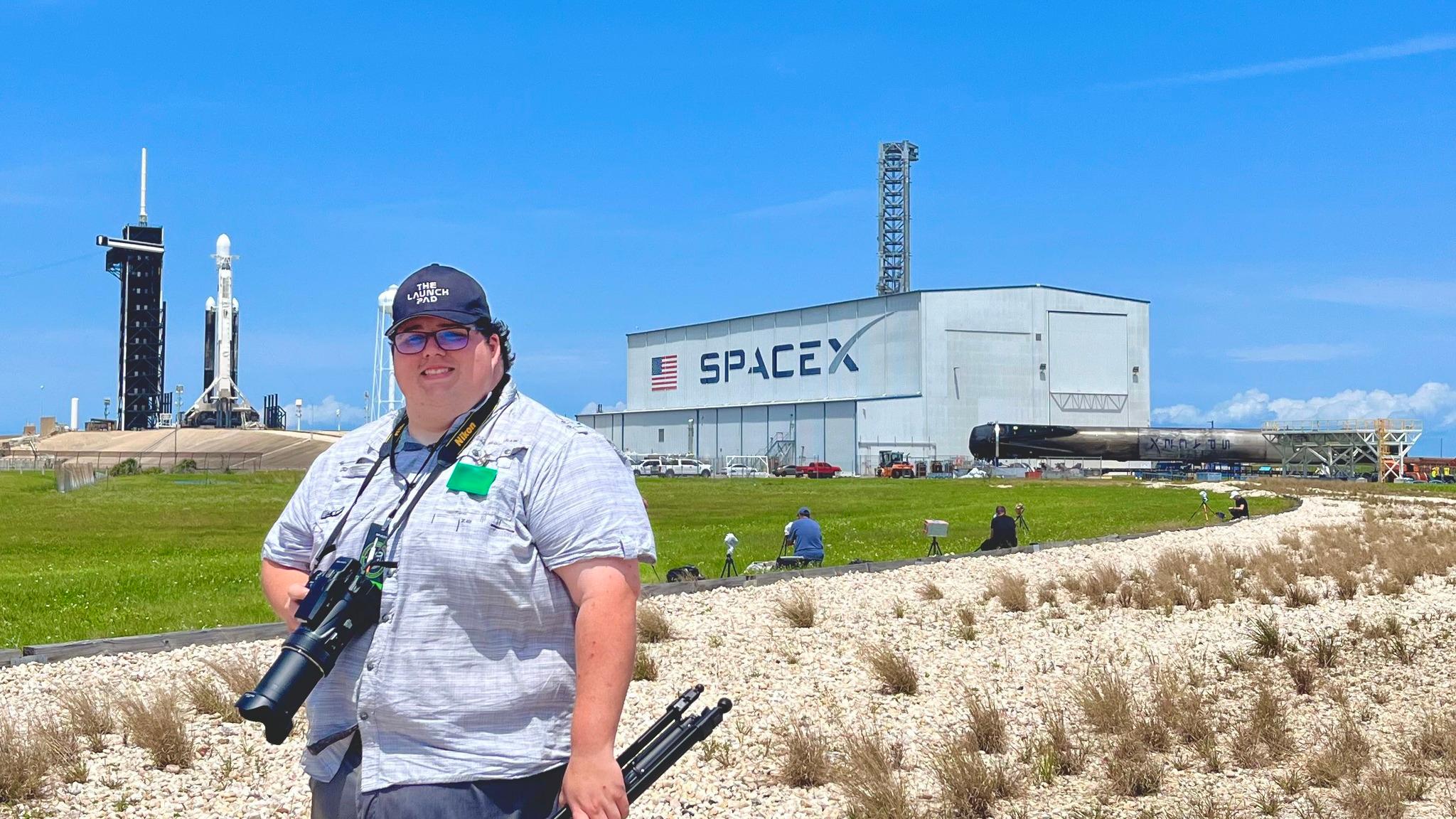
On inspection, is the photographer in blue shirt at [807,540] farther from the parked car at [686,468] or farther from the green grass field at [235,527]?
the parked car at [686,468]

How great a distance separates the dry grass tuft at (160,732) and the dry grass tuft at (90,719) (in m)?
0.14

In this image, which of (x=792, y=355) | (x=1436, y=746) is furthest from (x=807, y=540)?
(x=792, y=355)

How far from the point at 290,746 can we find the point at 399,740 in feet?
17.5

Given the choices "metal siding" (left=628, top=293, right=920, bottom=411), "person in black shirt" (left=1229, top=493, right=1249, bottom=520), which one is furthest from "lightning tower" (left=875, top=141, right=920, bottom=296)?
"person in black shirt" (left=1229, top=493, right=1249, bottom=520)

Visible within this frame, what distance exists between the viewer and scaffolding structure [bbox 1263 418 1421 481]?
7175 centimetres

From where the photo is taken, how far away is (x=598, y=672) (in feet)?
9.70

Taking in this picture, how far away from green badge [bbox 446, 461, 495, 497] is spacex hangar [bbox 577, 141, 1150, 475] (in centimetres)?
7466

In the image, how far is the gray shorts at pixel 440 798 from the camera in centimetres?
299

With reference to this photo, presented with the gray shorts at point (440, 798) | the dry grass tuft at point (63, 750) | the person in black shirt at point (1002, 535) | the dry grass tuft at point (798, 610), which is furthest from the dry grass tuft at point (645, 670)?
the person in black shirt at point (1002, 535)

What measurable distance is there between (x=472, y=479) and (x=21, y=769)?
17.6 feet

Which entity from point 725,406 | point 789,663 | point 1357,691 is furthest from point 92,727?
point 725,406

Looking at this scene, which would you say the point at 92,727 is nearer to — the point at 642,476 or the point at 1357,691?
the point at 1357,691

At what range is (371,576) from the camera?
3010mm

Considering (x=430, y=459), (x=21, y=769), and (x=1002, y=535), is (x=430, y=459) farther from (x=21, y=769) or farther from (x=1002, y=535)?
(x=1002, y=535)
